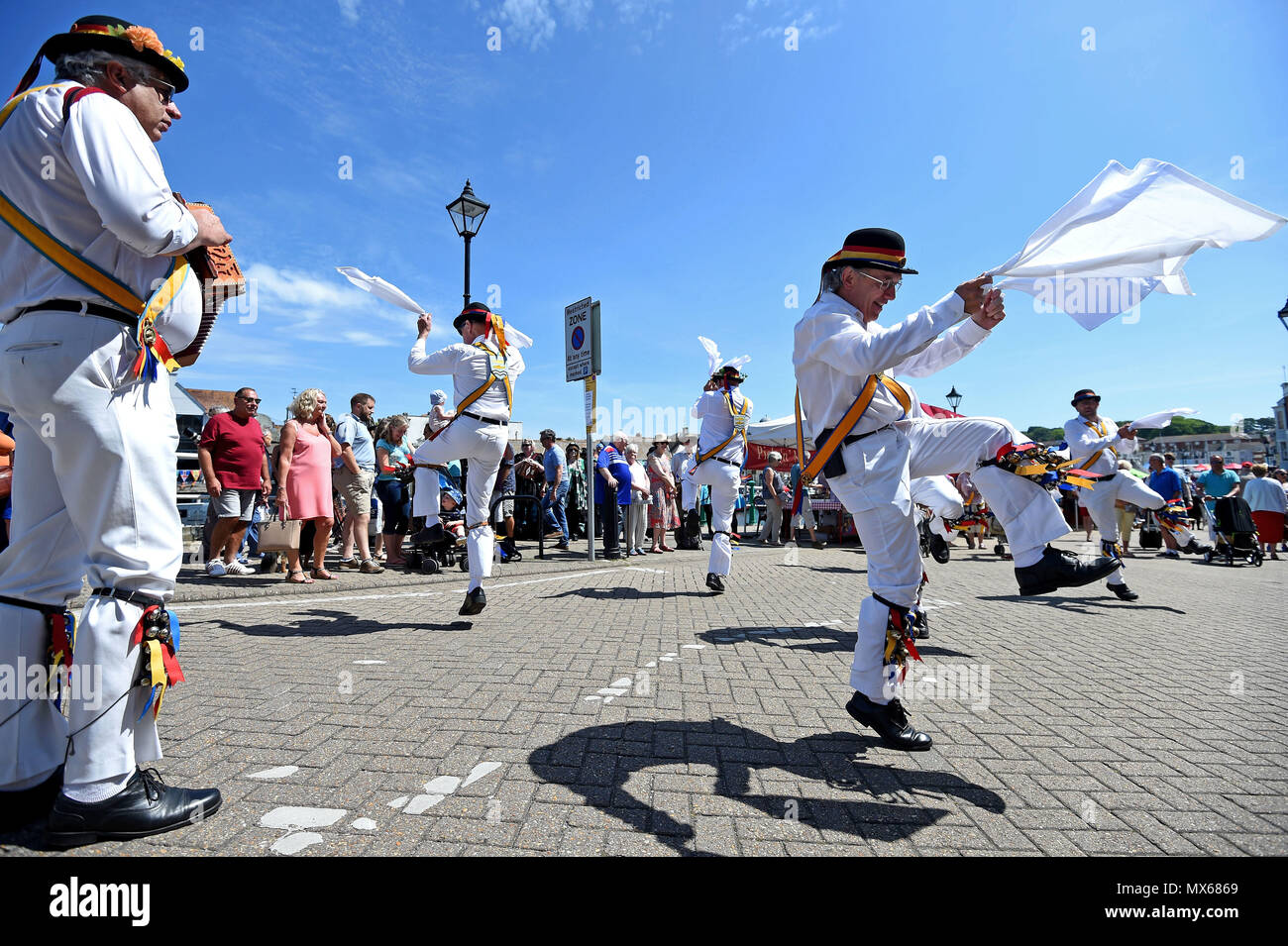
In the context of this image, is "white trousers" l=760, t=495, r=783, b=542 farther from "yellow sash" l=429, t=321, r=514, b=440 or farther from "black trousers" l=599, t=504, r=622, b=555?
"yellow sash" l=429, t=321, r=514, b=440

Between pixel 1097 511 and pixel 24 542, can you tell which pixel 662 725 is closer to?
pixel 24 542

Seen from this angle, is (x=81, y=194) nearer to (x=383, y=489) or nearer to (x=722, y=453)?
(x=722, y=453)

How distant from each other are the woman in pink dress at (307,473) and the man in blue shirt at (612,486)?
176 inches

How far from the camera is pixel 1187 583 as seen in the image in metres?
8.31

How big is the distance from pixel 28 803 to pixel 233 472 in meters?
5.72

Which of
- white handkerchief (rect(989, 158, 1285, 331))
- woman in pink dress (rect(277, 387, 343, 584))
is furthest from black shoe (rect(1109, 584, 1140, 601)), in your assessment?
woman in pink dress (rect(277, 387, 343, 584))

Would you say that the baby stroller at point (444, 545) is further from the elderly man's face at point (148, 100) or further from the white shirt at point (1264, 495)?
the white shirt at point (1264, 495)

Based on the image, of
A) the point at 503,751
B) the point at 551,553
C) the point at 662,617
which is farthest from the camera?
the point at 551,553

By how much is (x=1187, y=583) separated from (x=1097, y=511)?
2.94 metres

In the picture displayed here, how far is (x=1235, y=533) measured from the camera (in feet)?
36.9

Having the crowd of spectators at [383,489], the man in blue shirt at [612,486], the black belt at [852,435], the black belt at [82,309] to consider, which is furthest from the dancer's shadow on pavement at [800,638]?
the man in blue shirt at [612,486]

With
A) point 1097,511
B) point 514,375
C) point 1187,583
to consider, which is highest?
point 514,375
